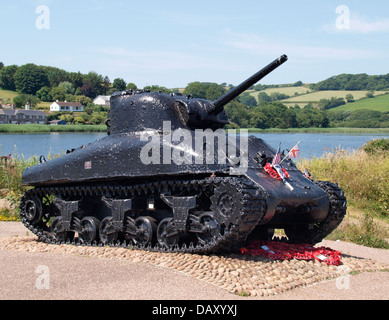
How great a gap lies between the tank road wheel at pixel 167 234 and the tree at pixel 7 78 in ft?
277

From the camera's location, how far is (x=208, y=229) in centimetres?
1117

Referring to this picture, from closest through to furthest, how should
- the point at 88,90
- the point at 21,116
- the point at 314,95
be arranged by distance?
1. the point at 21,116
2. the point at 88,90
3. the point at 314,95

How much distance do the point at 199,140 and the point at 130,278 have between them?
356 cm

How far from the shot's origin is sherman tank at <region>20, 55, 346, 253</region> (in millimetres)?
11047

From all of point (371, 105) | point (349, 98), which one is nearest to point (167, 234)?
point (371, 105)

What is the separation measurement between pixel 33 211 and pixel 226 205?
623 cm

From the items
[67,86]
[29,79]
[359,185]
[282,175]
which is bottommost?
[359,185]

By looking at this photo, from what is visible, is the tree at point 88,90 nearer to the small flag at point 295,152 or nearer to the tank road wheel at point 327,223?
the tank road wheel at point 327,223

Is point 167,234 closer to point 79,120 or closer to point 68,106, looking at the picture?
point 79,120

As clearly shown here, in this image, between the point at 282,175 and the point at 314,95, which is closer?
the point at 282,175

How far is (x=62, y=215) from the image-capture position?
46.1ft

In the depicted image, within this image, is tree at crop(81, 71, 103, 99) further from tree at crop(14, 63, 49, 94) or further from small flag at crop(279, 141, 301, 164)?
small flag at crop(279, 141, 301, 164)

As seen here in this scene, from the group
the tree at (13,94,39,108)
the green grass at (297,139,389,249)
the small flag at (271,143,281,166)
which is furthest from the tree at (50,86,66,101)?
the small flag at (271,143,281,166)

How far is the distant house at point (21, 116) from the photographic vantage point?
69.1m
